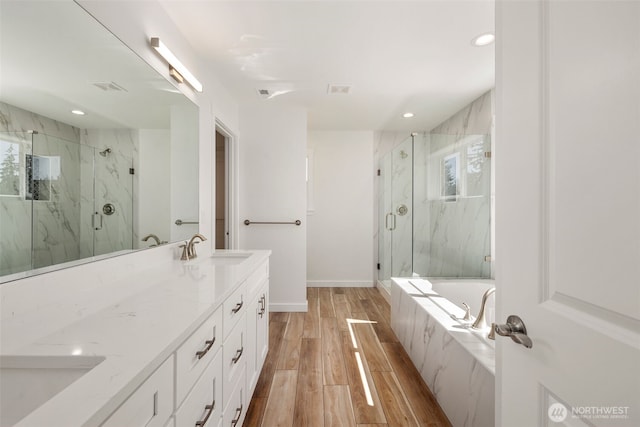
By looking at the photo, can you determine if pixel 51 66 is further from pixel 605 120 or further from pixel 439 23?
pixel 439 23

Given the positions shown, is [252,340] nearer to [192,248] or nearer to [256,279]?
[256,279]

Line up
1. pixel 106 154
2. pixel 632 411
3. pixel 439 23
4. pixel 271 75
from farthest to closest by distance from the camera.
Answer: pixel 271 75 → pixel 439 23 → pixel 106 154 → pixel 632 411

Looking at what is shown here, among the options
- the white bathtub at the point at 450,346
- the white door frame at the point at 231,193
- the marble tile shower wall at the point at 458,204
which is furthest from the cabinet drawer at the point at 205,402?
the marble tile shower wall at the point at 458,204

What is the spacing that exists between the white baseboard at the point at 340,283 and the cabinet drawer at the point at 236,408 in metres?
2.79

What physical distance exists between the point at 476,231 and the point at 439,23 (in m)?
1.81

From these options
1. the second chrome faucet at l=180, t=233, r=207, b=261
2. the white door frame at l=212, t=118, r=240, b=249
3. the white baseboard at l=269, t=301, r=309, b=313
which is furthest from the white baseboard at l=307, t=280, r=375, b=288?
the second chrome faucet at l=180, t=233, r=207, b=261

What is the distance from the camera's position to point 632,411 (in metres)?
0.47

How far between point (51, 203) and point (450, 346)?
1.89 meters

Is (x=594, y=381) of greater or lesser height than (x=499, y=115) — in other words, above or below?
below

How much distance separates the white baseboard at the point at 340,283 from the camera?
14.3ft

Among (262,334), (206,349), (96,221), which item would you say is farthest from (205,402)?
(262,334)

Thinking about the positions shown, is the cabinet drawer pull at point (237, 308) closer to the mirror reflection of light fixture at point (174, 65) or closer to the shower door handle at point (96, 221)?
the shower door handle at point (96, 221)

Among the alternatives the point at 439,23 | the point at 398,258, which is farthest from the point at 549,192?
the point at 398,258

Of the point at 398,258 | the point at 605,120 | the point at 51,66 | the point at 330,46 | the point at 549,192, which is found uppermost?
the point at 330,46
